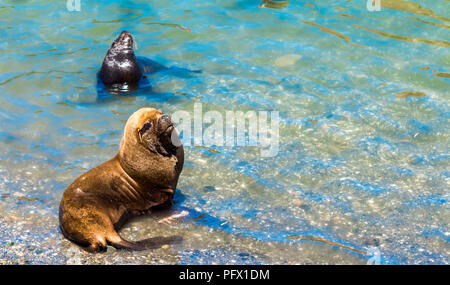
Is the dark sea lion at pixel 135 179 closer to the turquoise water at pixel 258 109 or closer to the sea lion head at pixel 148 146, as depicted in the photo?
the sea lion head at pixel 148 146

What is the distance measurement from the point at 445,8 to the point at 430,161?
552 cm

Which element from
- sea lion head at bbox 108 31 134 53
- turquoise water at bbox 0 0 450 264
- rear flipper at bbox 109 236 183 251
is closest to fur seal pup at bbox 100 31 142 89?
sea lion head at bbox 108 31 134 53

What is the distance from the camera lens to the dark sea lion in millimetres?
5000

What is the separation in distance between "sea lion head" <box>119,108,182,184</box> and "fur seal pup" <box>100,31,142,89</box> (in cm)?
351

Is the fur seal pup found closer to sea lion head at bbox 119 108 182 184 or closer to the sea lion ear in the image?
sea lion head at bbox 119 108 182 184

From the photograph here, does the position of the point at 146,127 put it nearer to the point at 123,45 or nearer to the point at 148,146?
the point at 148,146

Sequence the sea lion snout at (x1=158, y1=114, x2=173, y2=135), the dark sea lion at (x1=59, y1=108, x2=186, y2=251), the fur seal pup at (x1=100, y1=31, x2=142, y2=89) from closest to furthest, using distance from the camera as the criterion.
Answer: the dark sea lion at (x1=59, y1=108, x2=186, y2=251), the sea lion snout at (x1=158, y1=114, x2=173, y2=135), the fur seal pup at (x1=100, y1=31, x2=142, y2=89)

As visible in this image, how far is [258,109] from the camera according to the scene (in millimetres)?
8102

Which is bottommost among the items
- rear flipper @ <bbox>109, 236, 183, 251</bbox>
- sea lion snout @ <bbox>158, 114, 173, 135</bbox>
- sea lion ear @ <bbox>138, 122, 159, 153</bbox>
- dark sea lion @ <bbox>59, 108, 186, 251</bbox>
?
rear flipper @ <bbox>109, 236, 183, 251</bbox>

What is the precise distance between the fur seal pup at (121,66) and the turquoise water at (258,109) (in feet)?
0.93

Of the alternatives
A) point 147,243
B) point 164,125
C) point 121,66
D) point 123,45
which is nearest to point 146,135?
point 164,125

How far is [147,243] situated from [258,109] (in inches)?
144

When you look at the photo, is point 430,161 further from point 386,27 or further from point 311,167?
point 386,27

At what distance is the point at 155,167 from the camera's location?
17.9ft
